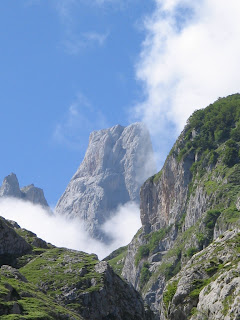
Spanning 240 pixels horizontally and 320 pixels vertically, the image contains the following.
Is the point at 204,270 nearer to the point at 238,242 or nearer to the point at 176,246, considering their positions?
the point at 238,242

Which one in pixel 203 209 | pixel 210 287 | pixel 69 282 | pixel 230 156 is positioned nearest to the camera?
pixel 210 287

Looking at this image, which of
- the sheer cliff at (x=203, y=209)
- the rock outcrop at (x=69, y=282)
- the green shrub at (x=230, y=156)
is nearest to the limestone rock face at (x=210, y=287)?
the rock outcrop at (x=69, y=282)

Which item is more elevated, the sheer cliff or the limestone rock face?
the sheer cliff

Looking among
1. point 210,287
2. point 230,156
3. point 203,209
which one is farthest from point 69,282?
point 230,156

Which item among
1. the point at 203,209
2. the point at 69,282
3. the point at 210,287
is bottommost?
the point at 210,287

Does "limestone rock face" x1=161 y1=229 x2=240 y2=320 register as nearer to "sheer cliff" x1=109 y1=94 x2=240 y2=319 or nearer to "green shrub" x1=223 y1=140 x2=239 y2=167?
Result: "sheer cliff" x1=109 y1=94 x2=240 y2=319

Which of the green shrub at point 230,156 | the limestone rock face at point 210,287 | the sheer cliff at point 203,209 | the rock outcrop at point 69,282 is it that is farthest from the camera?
the green shrub at point 230,156

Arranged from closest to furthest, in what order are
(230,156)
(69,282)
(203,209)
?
(69,282), (203,209), (230,156)

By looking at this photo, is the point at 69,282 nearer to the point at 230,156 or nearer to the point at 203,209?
the point at 203,209

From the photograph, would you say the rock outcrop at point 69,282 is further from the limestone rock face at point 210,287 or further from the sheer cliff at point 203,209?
the sheer cliff at point 203,209

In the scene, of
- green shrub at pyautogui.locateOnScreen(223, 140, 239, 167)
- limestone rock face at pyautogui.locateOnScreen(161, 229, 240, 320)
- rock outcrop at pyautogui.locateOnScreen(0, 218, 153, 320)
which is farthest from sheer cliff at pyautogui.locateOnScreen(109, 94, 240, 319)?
rock outcrop at pyautogui.locateOnScreen(0, 218, 153, 320)

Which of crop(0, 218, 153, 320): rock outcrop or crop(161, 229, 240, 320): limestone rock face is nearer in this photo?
crop(161, 229, 240, 320): limestone rock face

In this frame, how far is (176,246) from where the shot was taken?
174 m

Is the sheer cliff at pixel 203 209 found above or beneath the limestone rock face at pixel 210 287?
above
